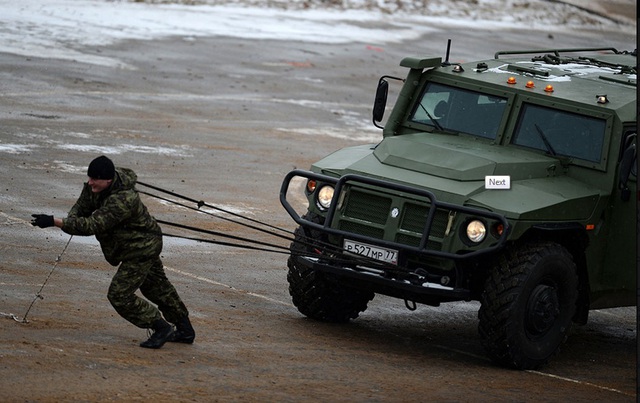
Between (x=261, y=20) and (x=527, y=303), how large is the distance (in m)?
23.8

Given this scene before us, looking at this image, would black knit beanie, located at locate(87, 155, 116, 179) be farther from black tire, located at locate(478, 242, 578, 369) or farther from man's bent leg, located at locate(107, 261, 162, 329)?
black tire, located at locate(478, 242, 578, 369)

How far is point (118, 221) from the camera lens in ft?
31.6

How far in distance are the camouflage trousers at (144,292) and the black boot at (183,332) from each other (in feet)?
0.14

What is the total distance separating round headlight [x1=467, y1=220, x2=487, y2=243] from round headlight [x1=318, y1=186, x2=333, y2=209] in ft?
4.47

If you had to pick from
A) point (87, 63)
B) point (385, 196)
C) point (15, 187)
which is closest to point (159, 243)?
point (385, 196)

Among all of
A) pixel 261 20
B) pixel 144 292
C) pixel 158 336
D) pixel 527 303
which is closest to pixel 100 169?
pixel 144 292

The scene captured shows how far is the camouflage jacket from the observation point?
958 centimetres

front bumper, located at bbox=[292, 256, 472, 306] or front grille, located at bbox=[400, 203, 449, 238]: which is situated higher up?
front grille, located at bbox=[400, 203, 449, 238]

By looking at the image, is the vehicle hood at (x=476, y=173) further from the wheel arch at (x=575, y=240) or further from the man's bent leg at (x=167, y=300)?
the man's bent leg at (x=167, y=300)

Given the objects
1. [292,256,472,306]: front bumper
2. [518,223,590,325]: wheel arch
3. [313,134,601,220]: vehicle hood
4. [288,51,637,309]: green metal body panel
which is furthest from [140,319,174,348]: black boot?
[518,223,590,325]: wheel arch

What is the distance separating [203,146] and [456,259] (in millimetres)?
10960

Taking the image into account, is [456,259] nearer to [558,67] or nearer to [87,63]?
[558,67]

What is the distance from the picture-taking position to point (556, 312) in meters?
11.0

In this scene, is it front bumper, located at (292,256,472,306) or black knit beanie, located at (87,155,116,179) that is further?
front bumper, located at (292,256,472,306)
